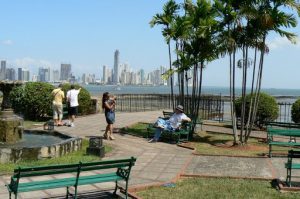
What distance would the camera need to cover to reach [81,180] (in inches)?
292

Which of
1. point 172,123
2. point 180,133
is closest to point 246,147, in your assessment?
point 180,133

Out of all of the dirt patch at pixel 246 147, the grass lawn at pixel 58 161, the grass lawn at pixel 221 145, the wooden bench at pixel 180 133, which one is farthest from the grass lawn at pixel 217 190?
the wooden bench at pixel 180 133

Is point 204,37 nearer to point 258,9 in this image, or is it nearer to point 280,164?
point 258,9

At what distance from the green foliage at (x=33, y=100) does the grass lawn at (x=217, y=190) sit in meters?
12.8

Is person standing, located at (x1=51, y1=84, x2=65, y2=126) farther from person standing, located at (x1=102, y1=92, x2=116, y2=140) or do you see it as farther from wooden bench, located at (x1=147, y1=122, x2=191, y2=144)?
wooden bench, located at (x1=147, y1=122, x2=191, y2=144)

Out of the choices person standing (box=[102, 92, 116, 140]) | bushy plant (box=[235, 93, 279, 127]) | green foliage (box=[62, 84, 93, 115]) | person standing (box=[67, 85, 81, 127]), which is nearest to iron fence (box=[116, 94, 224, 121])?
bushy plant (box=[235, 93, 279, 127])

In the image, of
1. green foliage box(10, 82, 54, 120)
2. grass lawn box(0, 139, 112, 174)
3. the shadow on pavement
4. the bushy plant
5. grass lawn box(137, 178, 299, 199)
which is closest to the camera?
the shadow on pavement

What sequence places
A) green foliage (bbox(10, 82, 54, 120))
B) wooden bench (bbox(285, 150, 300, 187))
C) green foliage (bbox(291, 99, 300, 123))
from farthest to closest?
green foliage (bbox(10, 82, 54, 120)) < green foliage (bbox(291, 99, 300, 123)) < wooden bench (bbox(285, 150, 300, 187))

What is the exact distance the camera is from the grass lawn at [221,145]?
13492 millimetres

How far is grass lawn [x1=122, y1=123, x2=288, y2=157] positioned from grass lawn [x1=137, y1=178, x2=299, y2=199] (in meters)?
3.56

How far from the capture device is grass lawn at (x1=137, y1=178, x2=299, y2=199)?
8289mm

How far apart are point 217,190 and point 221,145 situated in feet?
20.3

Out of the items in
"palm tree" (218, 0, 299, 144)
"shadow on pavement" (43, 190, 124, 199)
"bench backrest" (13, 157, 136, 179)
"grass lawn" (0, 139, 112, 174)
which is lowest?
"shadow on pavement" (43, 190, 124, 199)

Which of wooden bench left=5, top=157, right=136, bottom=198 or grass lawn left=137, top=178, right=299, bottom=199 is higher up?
wooden bench left=5, top=157, right=136, bottom=198
